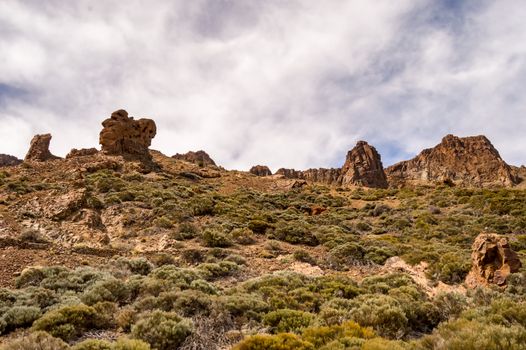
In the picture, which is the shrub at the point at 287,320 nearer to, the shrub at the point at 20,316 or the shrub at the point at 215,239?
the shrub at the point at 20,316

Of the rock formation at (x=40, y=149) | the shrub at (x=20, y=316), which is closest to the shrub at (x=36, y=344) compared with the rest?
the shrub at (x=20, y=316)

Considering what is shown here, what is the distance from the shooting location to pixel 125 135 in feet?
149

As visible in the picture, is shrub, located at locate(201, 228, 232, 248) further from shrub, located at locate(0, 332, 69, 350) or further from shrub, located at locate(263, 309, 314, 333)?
shrub, located at locate(0, 332, 69, 350)

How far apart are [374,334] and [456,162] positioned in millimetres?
105360

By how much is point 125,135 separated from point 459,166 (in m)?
86.8

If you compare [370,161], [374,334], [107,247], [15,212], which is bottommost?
[374,334]

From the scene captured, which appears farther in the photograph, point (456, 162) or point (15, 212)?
point (456, 162)

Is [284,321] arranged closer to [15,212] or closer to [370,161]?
[15,212]

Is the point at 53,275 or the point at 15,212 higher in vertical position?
the point at 15,212

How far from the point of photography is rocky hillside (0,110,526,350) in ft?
23.0

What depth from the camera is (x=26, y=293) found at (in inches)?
369

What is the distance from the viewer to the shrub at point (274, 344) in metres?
5.98

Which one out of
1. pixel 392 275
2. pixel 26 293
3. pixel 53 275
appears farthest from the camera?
pixel 392 275

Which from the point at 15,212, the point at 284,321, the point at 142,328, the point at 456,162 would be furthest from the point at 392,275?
the point at 456,162
